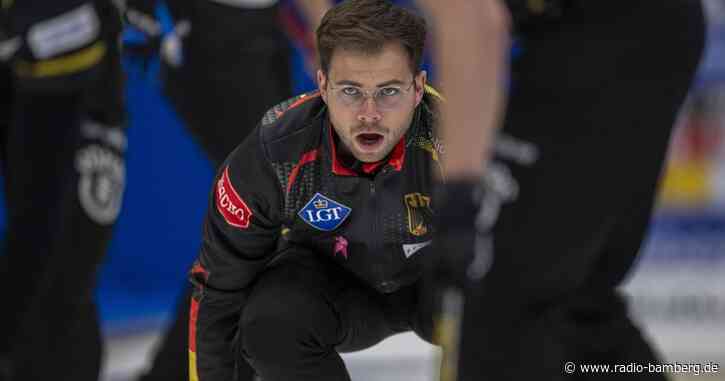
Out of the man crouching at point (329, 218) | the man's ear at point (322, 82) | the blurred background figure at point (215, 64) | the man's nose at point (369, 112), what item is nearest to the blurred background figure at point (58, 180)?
the blurred background figure at point (215, 64)

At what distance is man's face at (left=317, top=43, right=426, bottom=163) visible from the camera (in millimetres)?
2383

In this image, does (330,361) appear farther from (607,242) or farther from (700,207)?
(700,207)

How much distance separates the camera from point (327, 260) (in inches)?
114

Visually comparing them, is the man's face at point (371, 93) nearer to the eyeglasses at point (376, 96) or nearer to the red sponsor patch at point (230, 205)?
the eyeglasses at point (376, 96)

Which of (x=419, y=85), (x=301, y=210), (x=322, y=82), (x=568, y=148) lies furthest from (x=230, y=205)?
(x=568, y=148)

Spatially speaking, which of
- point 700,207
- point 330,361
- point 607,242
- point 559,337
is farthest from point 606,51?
point 700,207

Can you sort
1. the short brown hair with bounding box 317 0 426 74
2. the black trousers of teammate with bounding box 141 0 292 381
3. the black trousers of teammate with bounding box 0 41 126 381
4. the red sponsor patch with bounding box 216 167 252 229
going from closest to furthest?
the short brown hair with bounding box 317 0 426 74
the red sponsor patch with bounding box 216 167 252 229
the black trousers of teammate with bounding box 141 0 292 381
the black trousers of teammate with bounding box 0 41 126 381

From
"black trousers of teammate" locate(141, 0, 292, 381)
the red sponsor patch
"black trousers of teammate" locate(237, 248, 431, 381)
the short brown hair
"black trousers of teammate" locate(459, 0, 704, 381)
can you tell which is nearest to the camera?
the short brown hair

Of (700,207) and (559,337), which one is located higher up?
(700,207)

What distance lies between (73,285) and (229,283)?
84 cm

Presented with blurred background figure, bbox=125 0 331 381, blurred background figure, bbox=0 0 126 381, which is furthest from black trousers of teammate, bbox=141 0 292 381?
blurred background figure, bbox=0 0 126 381

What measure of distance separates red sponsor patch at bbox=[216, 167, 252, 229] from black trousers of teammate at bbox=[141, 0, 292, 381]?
0.64 metres

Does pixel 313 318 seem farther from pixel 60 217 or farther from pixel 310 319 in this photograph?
pixel 60 217

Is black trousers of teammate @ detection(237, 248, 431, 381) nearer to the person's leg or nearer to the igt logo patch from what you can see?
the person's leg
